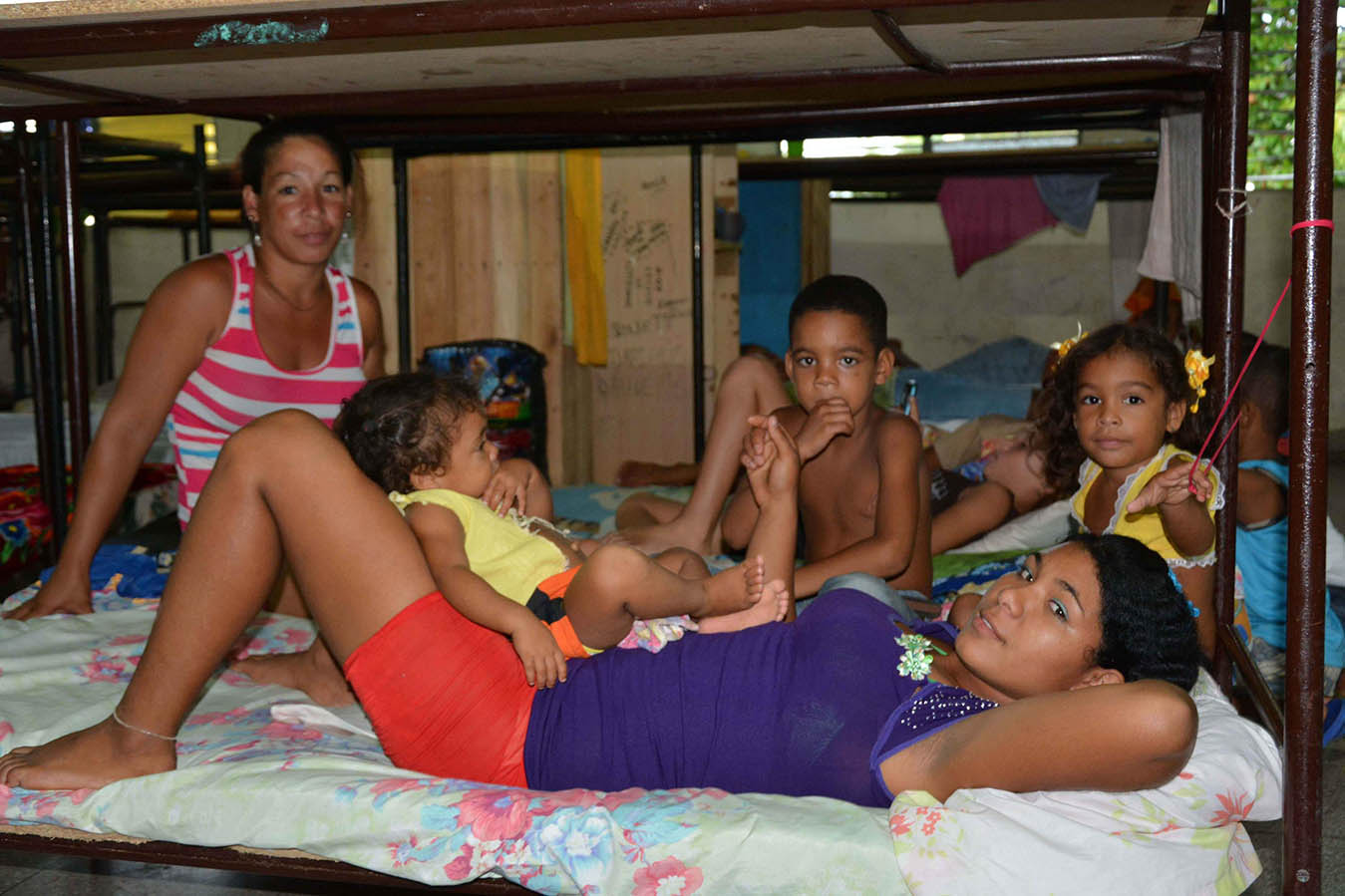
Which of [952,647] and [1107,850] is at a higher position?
[952,647]

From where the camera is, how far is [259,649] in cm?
277

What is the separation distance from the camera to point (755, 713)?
1.88m

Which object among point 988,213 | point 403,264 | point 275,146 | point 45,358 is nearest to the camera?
point 275,146

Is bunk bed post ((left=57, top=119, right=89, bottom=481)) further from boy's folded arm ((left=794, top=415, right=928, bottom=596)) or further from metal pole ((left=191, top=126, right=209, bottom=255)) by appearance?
boy's folded arm ((left=794, top=415, right=928, bottom=596))

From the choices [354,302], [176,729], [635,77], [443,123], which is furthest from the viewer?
[443,123]

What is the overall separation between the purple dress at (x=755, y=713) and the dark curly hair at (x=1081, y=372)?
44.3 inches

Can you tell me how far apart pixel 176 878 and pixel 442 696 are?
95cm

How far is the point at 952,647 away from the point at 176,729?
127 cm

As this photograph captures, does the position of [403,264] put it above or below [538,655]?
above

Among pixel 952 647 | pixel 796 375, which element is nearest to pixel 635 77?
pixel 796 375

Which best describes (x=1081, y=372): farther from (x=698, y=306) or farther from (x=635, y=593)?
(x=698, y=306)

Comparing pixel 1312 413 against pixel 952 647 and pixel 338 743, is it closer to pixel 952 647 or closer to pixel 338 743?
pixel 952 647

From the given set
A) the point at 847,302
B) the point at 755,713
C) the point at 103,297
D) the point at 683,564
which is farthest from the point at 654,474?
the point at 103,297

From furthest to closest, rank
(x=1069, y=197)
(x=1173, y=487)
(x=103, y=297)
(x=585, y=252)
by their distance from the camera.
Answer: (x=1069, y=197) < (x=103, y=297) < (x=585, y=252) < (x=1173, y=487)
